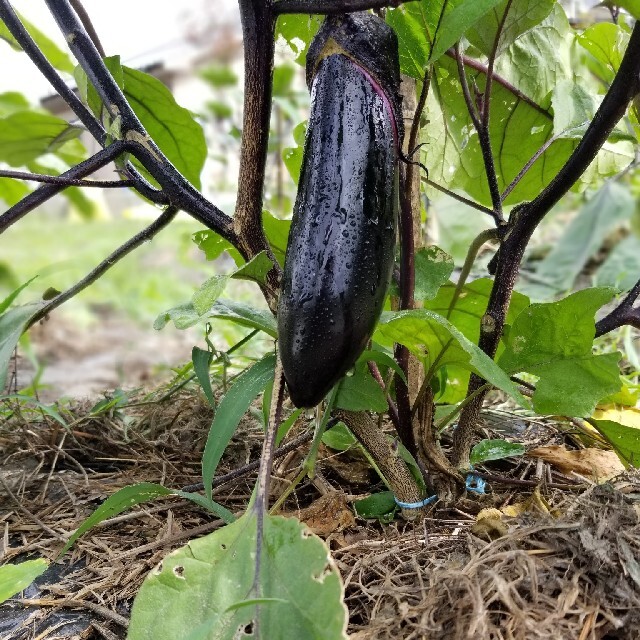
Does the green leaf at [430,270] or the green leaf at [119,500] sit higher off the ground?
the green leaf at [430,270]

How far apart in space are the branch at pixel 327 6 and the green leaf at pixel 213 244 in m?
0.35

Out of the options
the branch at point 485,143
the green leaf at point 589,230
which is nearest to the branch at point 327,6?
the branch at point 485,143

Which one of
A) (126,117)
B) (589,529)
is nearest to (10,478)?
(126,117)

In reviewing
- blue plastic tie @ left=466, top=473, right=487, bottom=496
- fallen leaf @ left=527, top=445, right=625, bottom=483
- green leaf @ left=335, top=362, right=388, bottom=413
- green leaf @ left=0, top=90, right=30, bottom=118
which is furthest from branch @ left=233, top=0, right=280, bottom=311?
green leaf @ left=0, top=90, right=30, bottom=118

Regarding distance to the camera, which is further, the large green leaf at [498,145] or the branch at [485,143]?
the large green leaf at [498,145]

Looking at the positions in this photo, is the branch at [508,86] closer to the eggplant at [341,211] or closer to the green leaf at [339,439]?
the eggplant at [341,211]

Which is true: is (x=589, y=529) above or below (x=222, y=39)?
below

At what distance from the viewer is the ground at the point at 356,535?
21.2 inches

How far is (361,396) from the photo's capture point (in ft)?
2.33

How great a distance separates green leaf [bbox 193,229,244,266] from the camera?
894mm

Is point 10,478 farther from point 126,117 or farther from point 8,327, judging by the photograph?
point 126,117

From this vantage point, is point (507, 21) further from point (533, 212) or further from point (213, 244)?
point (213, 244)

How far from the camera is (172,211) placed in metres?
0.87

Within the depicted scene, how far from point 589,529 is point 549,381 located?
0.19 metres
